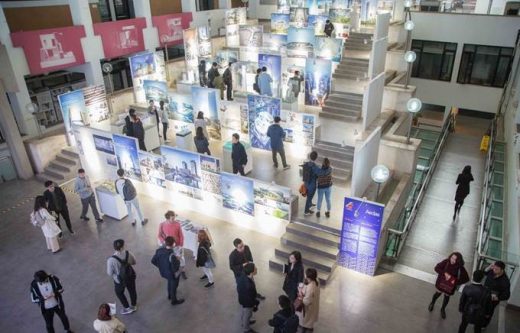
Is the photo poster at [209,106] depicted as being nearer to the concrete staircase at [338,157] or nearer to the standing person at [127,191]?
the concrete staircase at [338,157]

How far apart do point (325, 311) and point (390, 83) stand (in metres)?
10.5

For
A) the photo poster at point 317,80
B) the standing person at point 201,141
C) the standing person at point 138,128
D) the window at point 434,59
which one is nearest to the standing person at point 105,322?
the standing person at point 201,141

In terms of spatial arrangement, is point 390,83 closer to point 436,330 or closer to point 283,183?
point 283,183

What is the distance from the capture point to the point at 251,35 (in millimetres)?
21594

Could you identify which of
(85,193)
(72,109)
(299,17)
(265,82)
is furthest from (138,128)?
(299,17)

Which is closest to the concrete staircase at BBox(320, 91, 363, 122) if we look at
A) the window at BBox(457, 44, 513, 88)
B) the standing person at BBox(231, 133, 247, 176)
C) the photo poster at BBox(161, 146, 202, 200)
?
the standing person at BBox(231, 133, 247, 176)

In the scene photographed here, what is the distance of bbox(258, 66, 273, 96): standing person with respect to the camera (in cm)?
1526

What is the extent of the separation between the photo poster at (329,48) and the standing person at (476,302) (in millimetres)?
12747

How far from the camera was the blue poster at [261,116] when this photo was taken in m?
12.6

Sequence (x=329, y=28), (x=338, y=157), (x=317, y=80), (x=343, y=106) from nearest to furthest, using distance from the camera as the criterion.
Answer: (x=338, y=157) < (x=343, y=106) < (x=317, y=80) < (x=329, y=28)

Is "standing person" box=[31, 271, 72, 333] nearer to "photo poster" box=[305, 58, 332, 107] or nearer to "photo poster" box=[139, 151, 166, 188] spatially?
"photo poster" box=[139, 151, 166, 188]

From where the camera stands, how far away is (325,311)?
7930 millimetres

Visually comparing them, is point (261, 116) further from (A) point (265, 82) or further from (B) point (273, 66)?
(B) point (273, 66)

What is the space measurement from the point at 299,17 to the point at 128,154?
15036mm
